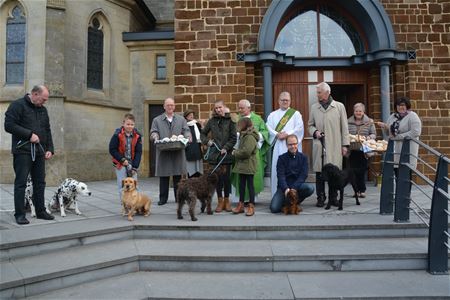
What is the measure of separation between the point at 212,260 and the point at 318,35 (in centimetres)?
862

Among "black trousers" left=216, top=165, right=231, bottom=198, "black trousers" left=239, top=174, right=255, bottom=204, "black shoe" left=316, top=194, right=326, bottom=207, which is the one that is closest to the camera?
"black trousers" left=239, top=174, right=255, bottom=204

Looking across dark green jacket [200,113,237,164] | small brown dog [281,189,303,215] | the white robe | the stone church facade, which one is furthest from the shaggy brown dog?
the stone church facade

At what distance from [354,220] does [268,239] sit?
1398 millimetres

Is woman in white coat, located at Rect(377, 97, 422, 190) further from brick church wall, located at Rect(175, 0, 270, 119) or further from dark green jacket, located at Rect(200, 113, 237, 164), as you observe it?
brick church wall, located at Rect(175, 0, 270, 119)

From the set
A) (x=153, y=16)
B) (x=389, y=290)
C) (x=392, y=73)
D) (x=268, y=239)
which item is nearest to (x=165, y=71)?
(x=153, y=16)

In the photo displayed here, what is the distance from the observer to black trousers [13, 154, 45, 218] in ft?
18.5

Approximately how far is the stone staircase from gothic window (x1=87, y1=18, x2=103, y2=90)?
35.8 feet

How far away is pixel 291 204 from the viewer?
20.3ft

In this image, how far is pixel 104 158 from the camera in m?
15.0

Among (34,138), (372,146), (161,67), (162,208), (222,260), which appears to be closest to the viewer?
(222,260)

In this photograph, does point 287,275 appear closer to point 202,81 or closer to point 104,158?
point 202,81

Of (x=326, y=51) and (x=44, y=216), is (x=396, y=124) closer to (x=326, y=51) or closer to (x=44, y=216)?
(x=326, y=51)

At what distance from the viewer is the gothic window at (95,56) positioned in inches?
602

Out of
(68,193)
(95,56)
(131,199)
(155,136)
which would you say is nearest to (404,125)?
(155,136)
